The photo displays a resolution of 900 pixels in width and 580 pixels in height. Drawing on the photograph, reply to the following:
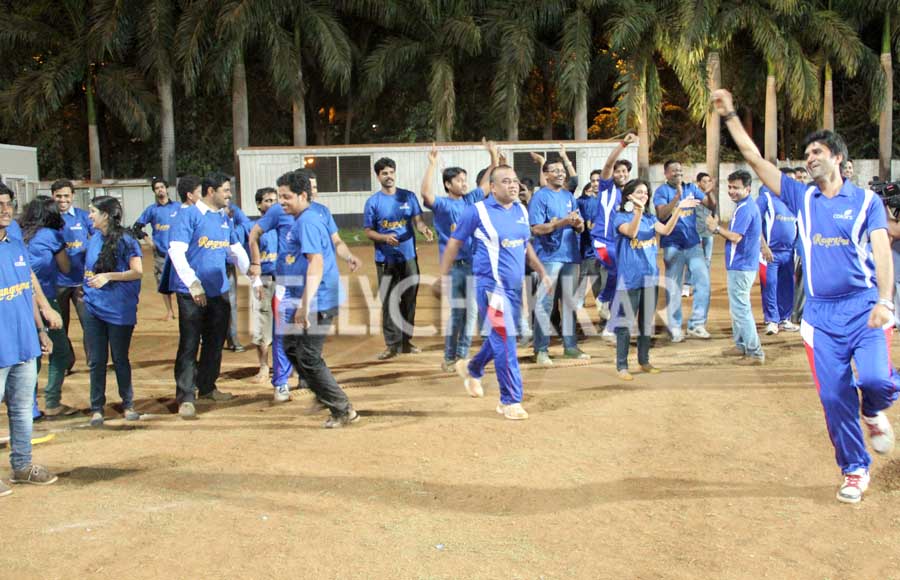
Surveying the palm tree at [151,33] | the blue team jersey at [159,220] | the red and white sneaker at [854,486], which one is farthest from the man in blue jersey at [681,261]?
the palm tree at [151,33]

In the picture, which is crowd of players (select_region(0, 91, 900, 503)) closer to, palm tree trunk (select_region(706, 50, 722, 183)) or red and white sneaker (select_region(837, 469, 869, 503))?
red and white sneaker (select_region(837, 469, 869, 503))

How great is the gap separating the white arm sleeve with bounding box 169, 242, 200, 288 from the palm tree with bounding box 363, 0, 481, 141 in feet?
72.3

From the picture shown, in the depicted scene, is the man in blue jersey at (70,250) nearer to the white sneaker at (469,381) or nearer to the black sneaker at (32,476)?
the black sneaker at (32,476)

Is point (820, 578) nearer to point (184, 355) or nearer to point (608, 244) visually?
point (184, 355)

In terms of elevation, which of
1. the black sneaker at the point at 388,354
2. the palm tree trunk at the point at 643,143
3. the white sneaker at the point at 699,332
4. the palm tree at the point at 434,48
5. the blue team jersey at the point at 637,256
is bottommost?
the black sneaker at the point at 388,354

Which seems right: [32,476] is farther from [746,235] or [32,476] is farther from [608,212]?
[746,235]

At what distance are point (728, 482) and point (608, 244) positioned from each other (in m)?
5.05

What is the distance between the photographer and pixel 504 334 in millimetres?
7426

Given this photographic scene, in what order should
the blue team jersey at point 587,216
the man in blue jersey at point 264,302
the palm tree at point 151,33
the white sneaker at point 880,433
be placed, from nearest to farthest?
the white sneaker at point 880,433 < the man in blue jersey at point 264,302 < the blue team jersey at point 587,216 < the palm tree at point 151,33

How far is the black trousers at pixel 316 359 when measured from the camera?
7.31 metres

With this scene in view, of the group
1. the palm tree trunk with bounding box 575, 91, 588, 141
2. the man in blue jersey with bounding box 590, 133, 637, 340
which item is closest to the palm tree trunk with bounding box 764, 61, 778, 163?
the palm tree trunk with bounding box 575, 91, 588, 141

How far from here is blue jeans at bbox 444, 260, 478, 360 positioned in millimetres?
9383

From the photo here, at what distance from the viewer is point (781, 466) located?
613 centimetres

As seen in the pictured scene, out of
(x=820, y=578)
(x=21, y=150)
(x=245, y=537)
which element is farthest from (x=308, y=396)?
(x=21, y=150)
